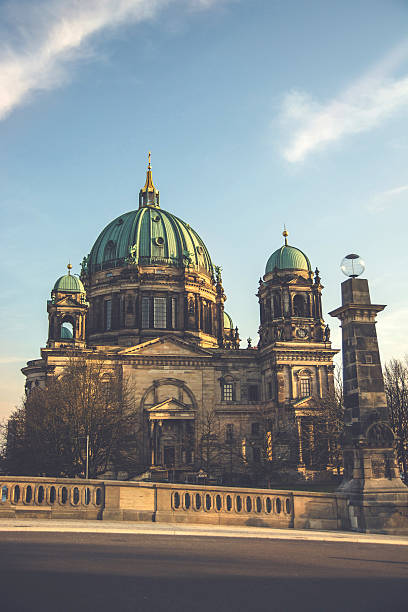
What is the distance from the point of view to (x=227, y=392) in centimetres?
7406

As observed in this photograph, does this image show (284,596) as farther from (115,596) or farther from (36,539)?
(36,539)

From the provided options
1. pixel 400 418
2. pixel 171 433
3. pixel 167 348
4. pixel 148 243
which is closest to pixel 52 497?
pixel 400 418

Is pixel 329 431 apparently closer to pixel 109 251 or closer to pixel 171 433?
pixel 171 433

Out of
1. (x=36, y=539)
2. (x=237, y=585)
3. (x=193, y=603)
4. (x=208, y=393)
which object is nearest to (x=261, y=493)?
(x=36, y=539)

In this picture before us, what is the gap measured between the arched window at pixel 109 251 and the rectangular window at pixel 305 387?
31453 mm

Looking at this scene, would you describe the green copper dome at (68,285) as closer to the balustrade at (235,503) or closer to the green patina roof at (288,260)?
the green patina roof at (288,260)

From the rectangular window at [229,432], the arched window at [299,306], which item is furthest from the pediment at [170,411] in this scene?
the arched window at [299,306]

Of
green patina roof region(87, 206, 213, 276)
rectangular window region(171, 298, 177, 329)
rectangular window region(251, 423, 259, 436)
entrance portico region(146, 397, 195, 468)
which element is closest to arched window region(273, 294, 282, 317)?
rectangular window region(251, 423, 259, 436)

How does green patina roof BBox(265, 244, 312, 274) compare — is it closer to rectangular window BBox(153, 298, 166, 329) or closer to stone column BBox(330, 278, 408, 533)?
rectangular window BBox(153, 298, 166, 329)

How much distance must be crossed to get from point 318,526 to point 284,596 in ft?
36.0

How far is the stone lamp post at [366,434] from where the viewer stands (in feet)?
63.8

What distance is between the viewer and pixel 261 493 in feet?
67.1

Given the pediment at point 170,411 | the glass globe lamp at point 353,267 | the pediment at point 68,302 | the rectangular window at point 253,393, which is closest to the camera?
the glass globe lamp at point 353,267

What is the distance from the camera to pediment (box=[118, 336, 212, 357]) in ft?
233
